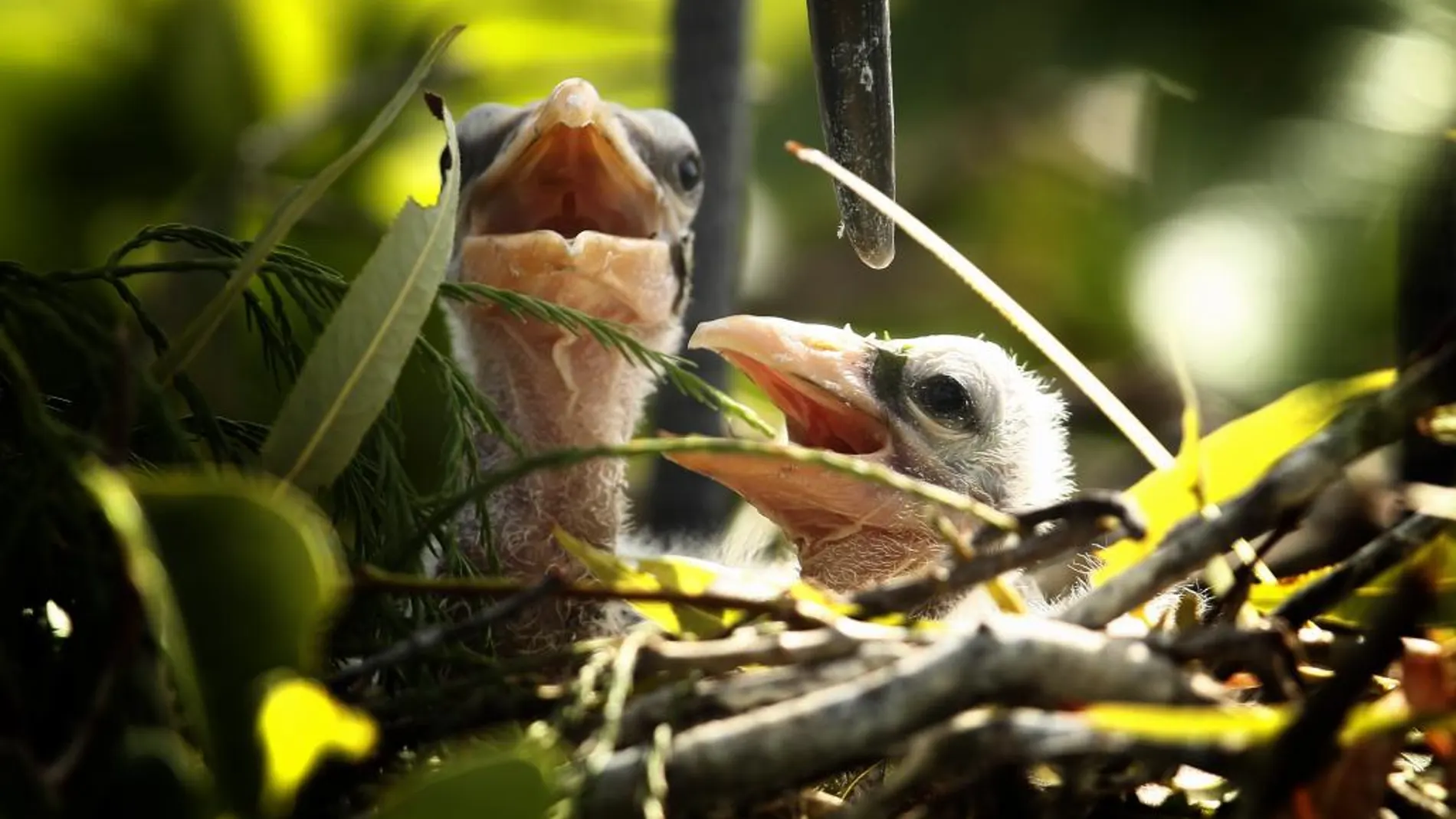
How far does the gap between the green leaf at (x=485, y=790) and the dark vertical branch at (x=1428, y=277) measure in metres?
0.86

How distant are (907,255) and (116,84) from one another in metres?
1.38

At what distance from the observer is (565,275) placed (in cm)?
152

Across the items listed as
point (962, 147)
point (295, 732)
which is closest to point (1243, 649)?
point (295, 732)

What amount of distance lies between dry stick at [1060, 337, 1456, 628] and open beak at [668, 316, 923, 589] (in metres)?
0.57

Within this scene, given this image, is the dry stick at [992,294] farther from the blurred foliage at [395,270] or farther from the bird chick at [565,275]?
the bird chick at [565,275]

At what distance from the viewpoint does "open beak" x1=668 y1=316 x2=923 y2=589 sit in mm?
1382

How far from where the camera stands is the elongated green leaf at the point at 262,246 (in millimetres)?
888

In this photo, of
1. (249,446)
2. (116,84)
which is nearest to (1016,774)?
(249,446)

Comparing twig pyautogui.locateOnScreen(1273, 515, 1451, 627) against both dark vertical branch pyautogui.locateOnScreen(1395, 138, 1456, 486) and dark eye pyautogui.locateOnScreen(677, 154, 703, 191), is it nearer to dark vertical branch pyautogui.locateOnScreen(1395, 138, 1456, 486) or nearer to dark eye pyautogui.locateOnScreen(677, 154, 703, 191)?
dark vertical branch pyautogui.locateOnScreen(1395, 138, 1456, 486)

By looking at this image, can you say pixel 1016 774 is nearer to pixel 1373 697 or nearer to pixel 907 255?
pixel 1373 697

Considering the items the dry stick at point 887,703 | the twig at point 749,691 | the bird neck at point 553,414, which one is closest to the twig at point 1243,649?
the dry stick at point 887,703

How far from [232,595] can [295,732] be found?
0.21 feet

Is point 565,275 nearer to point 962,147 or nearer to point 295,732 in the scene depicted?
point 295,732

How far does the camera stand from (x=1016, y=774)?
2.50ft
